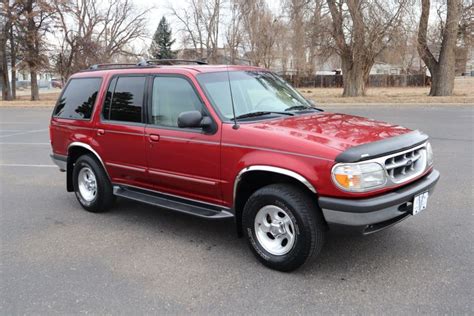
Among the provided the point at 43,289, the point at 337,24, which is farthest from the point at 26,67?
the point at 43,289

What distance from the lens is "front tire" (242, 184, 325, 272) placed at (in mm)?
3721

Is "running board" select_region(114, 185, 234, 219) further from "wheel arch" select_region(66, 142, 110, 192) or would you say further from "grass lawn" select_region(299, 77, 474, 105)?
"grass lawn" select_region(299, 77, 474, 105)

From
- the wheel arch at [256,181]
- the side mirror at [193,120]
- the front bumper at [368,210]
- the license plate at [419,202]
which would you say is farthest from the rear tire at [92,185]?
the license plate at [419,202]

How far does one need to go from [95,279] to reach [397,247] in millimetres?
2924

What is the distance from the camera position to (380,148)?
364 cm

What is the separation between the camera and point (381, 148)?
365 centimetres

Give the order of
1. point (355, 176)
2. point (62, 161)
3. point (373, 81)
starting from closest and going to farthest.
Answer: point (355, 176) → point (62, 161) → point (373, 81)

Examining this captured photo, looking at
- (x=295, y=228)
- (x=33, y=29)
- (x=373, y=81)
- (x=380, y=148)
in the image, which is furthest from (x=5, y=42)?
(x=373, y=81)

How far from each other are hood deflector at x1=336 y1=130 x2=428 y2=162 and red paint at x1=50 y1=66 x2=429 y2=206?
0.23ft

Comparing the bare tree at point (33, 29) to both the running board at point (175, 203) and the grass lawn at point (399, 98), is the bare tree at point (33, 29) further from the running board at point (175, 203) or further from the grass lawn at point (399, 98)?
the running board at point (175, 203)

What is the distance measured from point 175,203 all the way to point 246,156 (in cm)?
118

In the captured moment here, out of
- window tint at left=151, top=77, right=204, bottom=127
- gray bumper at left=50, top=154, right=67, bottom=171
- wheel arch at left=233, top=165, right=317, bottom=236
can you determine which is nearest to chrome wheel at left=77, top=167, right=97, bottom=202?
gray bumper at left=50, top=154, right=67, bottom=171

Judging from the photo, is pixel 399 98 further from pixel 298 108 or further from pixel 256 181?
pixel 256 181

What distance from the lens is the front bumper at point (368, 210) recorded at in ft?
11.5
